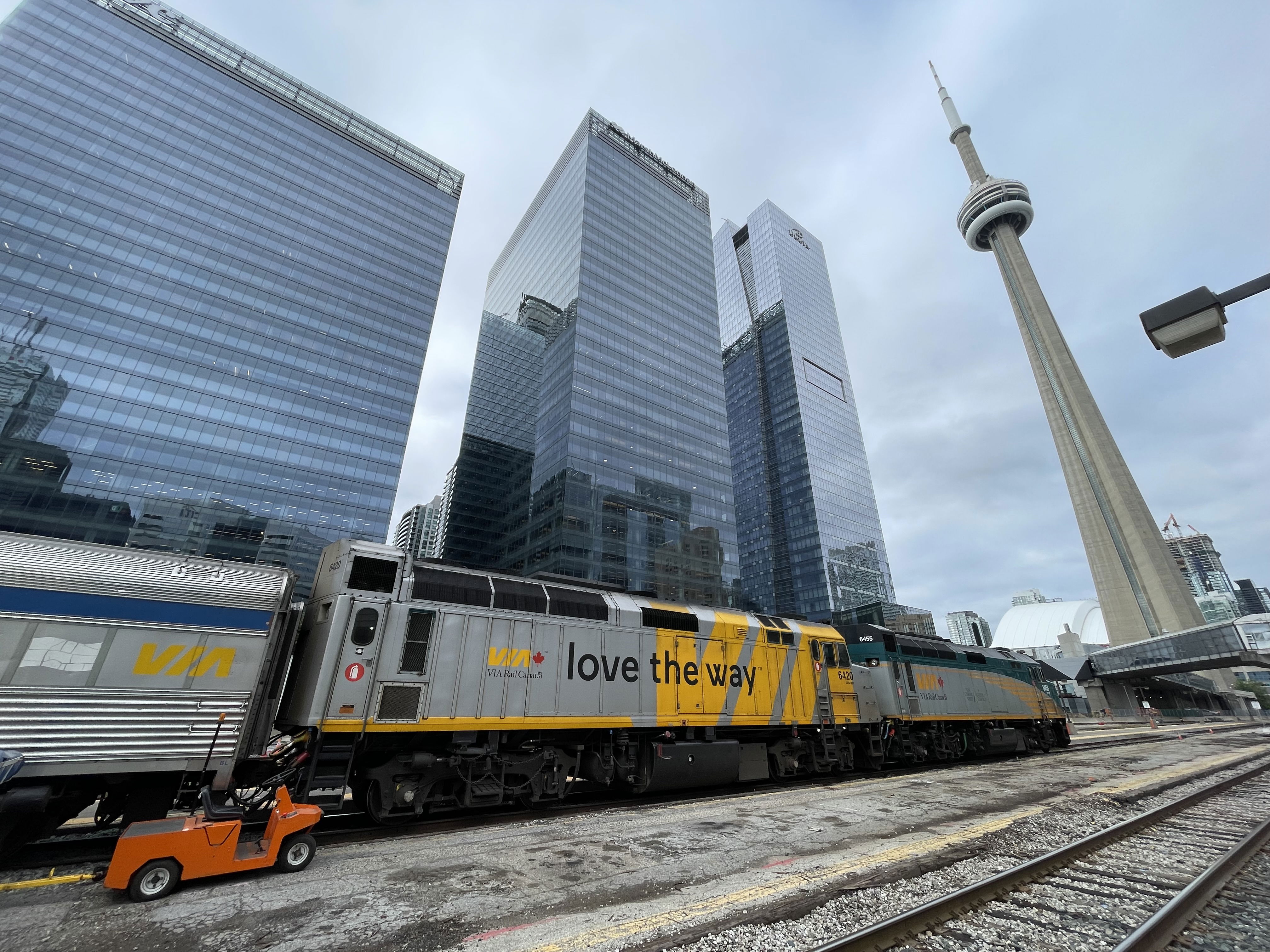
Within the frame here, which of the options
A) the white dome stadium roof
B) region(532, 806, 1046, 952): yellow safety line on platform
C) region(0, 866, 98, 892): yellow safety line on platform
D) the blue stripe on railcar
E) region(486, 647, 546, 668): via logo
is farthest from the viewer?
the white dome stadium roof

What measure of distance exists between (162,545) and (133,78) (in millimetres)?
64824

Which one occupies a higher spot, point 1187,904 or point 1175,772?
point 1175,772

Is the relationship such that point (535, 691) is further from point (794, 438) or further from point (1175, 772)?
point (794, 438)

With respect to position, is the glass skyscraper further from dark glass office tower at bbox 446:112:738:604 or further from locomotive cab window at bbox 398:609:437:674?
locomotive cab window at bbox 398:609:437:674

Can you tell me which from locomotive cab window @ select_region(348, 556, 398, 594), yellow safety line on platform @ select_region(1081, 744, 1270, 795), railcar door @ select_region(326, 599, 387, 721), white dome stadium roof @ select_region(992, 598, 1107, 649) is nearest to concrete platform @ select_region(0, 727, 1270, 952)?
railcar door @ select_region(326, 599, 387, 721)

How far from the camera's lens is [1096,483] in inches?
3172

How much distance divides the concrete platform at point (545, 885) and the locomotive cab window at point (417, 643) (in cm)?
238

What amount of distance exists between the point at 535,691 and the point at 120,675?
5.78 meters

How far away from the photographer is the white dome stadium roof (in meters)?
121

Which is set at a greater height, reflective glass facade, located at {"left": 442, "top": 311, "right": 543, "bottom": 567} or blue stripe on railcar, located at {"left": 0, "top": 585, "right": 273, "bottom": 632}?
reflective glass facade, located at {"left": 442, "top": 311, "right": 543, "bottom": 567}

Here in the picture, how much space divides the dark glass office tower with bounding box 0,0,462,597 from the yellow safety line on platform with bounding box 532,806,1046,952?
63.9 meters

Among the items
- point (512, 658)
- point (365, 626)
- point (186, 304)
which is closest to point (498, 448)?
point (186, 304)

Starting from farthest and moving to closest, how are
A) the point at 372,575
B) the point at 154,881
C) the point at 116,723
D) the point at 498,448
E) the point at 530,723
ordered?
the point at 498,448, the point at 530,723, the point at 372,575, the point at 116,723, the point at 154,881

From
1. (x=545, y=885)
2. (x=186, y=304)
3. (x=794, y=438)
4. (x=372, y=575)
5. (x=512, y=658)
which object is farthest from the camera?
(x=794, y=438)
